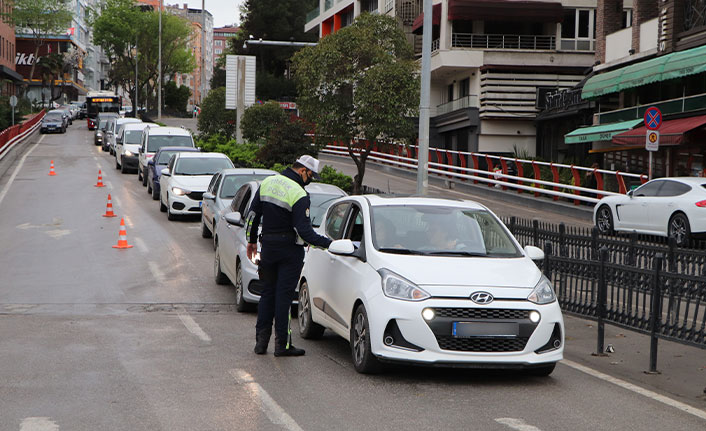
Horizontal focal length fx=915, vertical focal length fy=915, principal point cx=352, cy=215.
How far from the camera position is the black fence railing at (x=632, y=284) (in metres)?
8.14

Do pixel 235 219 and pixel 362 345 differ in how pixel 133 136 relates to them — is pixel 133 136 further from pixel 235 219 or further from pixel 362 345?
pixel 362 345

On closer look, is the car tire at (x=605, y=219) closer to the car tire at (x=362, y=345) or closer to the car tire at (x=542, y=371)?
the car tire at (x=542, y=371)

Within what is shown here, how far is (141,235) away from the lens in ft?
65.5

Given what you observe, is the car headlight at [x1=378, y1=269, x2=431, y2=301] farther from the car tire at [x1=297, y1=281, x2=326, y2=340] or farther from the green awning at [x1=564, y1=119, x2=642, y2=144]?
Result: the green awning at [x1=564, y1=119, x2=642, y2=144]

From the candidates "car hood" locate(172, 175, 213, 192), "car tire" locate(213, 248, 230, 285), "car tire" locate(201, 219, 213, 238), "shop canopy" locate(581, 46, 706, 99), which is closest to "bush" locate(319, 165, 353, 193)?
"car hood" locate(172, 175, 213, 192)

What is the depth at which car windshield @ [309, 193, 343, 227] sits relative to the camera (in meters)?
13.8

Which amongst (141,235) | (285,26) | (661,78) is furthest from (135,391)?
(285,26)

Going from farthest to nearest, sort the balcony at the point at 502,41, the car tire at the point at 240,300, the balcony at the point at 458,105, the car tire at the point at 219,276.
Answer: the balcony at the point at 458,105
the balcony at the point at 502,41
the car tire at the point at 219,276
the car tire at the point at 240,300

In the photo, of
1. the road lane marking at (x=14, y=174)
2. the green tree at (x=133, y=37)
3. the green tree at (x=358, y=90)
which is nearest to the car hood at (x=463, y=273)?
the green tree at (x=358, y=90)

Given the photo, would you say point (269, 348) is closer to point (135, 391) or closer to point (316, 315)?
point (316, 315)

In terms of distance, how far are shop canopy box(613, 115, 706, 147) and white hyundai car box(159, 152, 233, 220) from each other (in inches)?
532

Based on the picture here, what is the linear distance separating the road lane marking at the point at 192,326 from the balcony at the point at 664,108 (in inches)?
863

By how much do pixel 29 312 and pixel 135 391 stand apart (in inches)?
192

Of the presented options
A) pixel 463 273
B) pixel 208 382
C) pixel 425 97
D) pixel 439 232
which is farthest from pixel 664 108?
pixel 208 382
